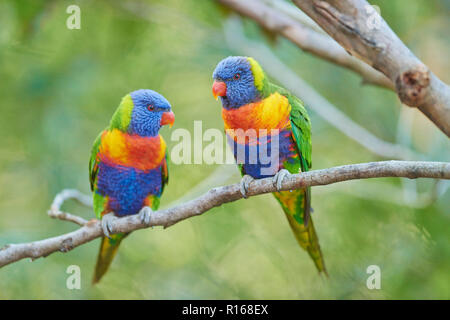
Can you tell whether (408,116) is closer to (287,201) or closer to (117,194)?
(287,201)

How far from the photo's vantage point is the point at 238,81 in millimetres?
1832

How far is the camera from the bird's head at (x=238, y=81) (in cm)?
180

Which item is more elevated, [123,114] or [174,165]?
[174,165]

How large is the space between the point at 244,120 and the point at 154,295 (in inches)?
89.4

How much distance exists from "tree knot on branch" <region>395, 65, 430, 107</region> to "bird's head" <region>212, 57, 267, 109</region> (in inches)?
22.1

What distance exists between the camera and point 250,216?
13.5ft

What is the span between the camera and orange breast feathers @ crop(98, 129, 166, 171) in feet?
6.96

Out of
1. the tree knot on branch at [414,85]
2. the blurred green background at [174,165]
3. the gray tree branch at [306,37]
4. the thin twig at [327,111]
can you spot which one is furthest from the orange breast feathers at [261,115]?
the blurred green background at [174,165]

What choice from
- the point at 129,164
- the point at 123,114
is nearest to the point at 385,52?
the point at 123,114

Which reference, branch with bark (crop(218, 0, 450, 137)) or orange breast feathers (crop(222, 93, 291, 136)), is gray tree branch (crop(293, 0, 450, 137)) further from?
orange breast feathers (crop(222, 93, 291, 136))

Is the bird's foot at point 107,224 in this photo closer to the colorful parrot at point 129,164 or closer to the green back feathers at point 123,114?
the colorful parrot at point 129,164

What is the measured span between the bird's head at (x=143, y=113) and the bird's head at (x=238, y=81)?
0.76 feet

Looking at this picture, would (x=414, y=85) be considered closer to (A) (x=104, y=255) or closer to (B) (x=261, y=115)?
(B) (x=261, y=115)

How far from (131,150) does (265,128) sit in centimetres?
65
